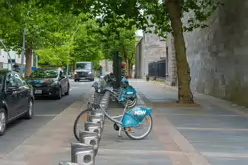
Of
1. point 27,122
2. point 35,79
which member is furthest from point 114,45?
point 27,122

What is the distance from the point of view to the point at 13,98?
880 centimetres

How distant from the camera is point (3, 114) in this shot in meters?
8.16

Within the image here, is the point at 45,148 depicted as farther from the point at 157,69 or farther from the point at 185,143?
the point at 157,69

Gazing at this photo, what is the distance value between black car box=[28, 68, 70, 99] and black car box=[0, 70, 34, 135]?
21.0ft

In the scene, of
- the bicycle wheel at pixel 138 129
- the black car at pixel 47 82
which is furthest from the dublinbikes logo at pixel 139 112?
the black car at pixel 47 82

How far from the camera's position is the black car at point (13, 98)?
26.9 ft

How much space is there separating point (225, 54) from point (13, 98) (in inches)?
421

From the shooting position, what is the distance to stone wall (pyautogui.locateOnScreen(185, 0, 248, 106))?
46.8 ft

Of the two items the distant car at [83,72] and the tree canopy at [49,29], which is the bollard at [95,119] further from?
the distant car at [83,72]

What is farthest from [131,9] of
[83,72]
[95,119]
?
[83,72]

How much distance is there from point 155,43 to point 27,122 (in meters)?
40.8

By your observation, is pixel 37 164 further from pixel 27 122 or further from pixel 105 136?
pixel 27 122

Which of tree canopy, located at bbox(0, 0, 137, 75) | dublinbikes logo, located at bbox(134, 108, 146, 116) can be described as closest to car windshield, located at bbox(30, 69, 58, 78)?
tree canopy, located at bbox(0, 0, 137, 75)

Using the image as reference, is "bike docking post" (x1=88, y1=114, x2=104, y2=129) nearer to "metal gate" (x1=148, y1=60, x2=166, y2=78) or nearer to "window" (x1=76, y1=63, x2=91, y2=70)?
"metal gate" (x1=148, y1=60, x2=166, y2=78)
